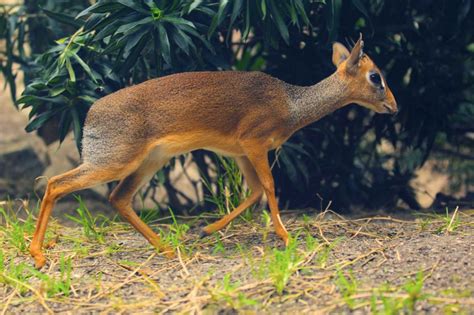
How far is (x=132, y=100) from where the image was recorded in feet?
17.0

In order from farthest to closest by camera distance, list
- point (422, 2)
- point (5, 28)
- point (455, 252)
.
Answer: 1. point (5, 28)
2. point (422, 2)
3. point (455, 252)

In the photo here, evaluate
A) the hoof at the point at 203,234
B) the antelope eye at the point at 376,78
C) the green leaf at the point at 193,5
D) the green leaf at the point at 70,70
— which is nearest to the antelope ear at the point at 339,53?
the antelope eye at the point at 376,78

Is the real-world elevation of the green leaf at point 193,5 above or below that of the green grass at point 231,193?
above

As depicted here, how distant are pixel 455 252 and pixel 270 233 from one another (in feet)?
4.61

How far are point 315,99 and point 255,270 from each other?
1.47 meters

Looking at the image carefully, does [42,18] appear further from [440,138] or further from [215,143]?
[440,138]

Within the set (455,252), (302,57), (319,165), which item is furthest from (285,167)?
(455,252)

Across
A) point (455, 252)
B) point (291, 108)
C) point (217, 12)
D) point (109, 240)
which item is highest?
point (217, 12)

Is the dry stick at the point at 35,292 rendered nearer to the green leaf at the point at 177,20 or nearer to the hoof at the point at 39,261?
the hoof at the point at 39,261

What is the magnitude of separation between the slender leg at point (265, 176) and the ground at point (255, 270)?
131 millimetres

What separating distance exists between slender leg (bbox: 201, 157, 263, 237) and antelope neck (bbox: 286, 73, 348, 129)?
46 cm

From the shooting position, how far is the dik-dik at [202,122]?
5129 mm

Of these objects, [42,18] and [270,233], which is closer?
[270,233]

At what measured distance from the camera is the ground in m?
4.09
